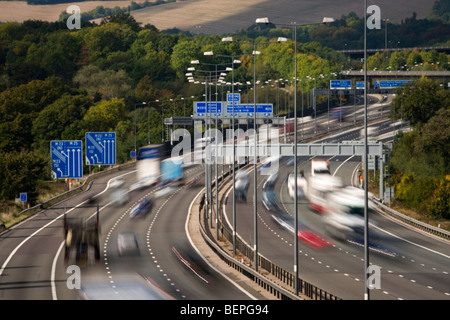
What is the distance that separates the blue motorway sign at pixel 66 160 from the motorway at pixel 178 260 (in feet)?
12.2

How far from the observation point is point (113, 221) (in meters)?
96.2

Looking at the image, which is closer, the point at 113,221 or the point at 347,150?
the point at 113,221

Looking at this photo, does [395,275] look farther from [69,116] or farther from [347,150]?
[69,116]

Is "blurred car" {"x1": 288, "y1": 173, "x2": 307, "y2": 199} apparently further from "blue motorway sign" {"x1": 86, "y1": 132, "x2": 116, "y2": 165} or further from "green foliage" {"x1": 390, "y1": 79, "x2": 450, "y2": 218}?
"blue motorway sign" {"x1": 86, "y1": 132, "x2": 116, "y2": 165}

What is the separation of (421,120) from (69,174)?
8468 centimetres

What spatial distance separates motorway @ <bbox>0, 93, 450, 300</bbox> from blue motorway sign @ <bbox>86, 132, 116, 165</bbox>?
232 inches

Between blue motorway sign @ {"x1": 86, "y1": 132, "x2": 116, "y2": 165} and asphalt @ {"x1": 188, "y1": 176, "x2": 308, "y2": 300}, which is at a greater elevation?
blue motorway sign @ {"x1": 86, "y1": 132, "x2": 116, "y2": 165}

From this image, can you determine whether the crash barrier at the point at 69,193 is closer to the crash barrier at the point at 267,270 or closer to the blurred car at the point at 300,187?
the crash barrier at the point at 267,270

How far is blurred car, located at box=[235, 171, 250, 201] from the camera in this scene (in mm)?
119950

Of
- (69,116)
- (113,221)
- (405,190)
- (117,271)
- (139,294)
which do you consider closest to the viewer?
(139,294)

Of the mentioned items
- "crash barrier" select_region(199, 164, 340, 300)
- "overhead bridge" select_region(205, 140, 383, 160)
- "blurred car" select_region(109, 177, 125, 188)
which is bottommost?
"blurred car" select_region(109, 177, 125, 188)

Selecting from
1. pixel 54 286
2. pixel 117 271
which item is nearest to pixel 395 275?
pixel 117 271

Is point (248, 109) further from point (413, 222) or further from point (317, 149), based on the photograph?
point (413, 222)
